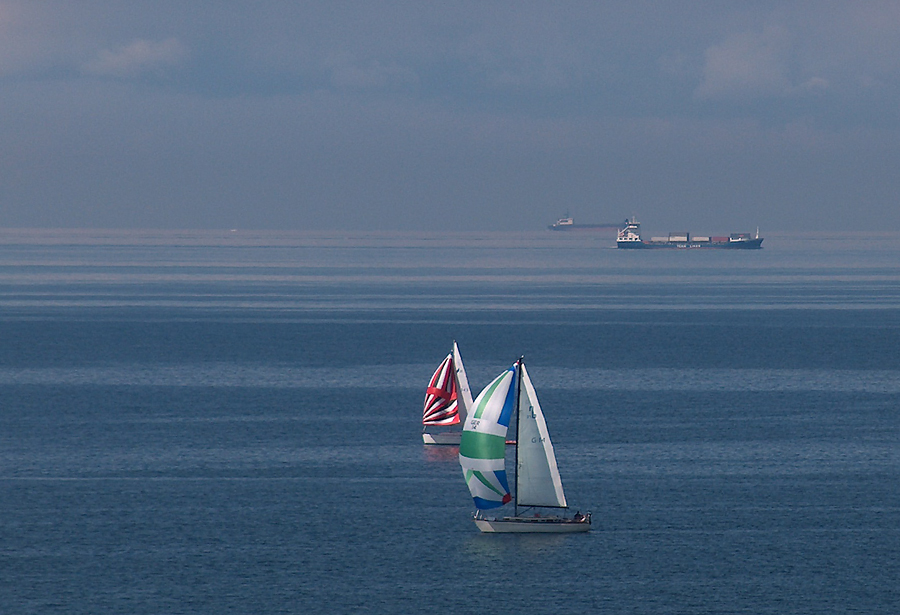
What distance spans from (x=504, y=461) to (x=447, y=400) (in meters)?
28.6

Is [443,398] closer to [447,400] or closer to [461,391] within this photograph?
[447,400]

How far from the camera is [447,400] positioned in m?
95.1

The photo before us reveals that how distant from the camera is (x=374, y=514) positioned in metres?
69.9

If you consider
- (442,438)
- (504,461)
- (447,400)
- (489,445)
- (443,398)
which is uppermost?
(443,398)

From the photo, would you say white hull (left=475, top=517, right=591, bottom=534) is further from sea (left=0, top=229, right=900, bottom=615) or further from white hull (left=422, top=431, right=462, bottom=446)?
white hull (left=422, top=431, right=462, bottom=446)

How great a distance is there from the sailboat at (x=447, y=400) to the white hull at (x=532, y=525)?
26344 mm

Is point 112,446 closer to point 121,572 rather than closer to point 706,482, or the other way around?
point 121,572

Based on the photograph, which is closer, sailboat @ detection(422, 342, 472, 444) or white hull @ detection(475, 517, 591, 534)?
white hull @ detection(475, 517, 591, 534)

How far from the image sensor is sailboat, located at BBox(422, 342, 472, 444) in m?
93.8

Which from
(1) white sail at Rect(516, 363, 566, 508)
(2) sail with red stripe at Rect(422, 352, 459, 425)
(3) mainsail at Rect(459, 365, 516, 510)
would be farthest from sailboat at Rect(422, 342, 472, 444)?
(3) mainsail at Rect(459, 365, 516, 510)

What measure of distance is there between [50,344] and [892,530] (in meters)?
122

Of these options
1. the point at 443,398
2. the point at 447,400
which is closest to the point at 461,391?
the point at 447,400

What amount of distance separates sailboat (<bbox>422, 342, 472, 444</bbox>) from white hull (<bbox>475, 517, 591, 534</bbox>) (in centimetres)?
2634

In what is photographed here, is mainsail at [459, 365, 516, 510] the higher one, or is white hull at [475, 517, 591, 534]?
mainsail at [459, 365, 516, 510]
